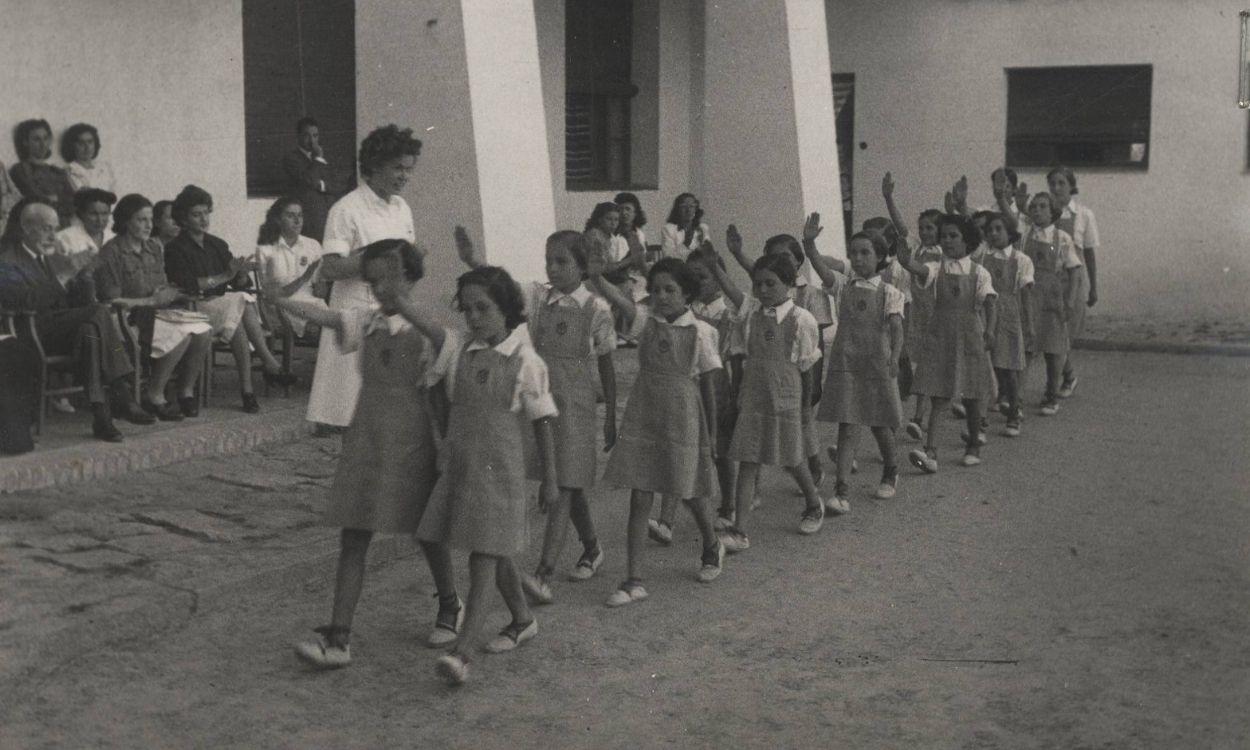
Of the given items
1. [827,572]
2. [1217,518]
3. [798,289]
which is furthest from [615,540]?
[1217,518]

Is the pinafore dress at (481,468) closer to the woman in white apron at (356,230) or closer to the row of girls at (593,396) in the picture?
the row of girls at (593,396)

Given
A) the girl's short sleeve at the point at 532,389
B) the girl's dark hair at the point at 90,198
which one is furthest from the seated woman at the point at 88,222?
the girl's short sleeve at the point at 532,389

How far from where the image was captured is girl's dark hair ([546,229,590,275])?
6.41 meters

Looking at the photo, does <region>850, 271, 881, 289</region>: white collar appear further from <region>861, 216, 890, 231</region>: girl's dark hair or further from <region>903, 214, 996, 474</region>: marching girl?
<region>861, 216, 890, 231</region>: girl's dark hair

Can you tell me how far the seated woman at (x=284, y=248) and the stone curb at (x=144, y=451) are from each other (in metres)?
0.87

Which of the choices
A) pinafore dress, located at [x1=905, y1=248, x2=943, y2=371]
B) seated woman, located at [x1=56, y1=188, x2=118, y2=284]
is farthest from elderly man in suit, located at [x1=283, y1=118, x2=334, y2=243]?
pinafore dress, located at [x1=905, y1=248, x2=943, y2=371]

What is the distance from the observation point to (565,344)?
6500mm

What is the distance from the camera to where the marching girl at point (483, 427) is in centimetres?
527

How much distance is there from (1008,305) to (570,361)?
198 inches

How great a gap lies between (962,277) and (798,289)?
149 centimetres

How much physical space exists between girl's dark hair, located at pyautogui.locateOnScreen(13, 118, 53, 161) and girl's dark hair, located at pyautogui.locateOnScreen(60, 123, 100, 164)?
21 cm

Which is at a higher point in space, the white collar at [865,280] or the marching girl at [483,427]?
the white collar at [865,280]

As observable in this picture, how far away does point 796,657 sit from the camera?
5.55m

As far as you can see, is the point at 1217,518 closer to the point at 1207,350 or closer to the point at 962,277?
the point at 962,277
